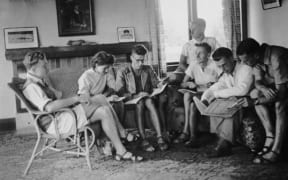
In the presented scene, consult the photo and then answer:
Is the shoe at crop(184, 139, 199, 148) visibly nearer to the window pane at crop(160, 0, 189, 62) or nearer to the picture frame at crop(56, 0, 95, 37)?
the window pane at crop(160, 0, 189, 62)

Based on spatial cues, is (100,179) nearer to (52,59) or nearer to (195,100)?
(195,100)

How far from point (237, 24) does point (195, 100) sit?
2802 mm

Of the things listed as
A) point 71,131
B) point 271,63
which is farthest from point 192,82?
point 71,131

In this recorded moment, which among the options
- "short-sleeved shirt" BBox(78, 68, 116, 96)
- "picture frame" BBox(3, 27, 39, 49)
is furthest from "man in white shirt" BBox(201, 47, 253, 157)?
"picture frame" BBox(3, 27, 39, 49)

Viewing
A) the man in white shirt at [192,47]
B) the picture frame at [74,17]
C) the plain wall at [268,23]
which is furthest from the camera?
the picture frame at [74,17]

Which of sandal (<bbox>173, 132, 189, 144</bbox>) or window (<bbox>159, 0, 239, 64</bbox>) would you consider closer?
sandal (<bbox>173, 132, 189, 144</bbox>)

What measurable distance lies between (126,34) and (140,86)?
202 centimetres

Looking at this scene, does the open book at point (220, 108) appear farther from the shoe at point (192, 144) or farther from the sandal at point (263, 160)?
the sandal at point (263, 160)

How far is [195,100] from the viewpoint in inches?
159

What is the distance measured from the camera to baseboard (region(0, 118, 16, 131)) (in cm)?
579

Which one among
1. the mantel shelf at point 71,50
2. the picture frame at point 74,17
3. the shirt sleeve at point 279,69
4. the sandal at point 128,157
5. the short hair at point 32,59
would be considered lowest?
the sandal at point 128,157

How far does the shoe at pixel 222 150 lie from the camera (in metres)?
3.64

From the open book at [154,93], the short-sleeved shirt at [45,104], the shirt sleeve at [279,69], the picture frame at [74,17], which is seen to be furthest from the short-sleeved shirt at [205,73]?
the picture frame at [74,17]

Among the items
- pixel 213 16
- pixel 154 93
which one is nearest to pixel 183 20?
pixel 213 16
